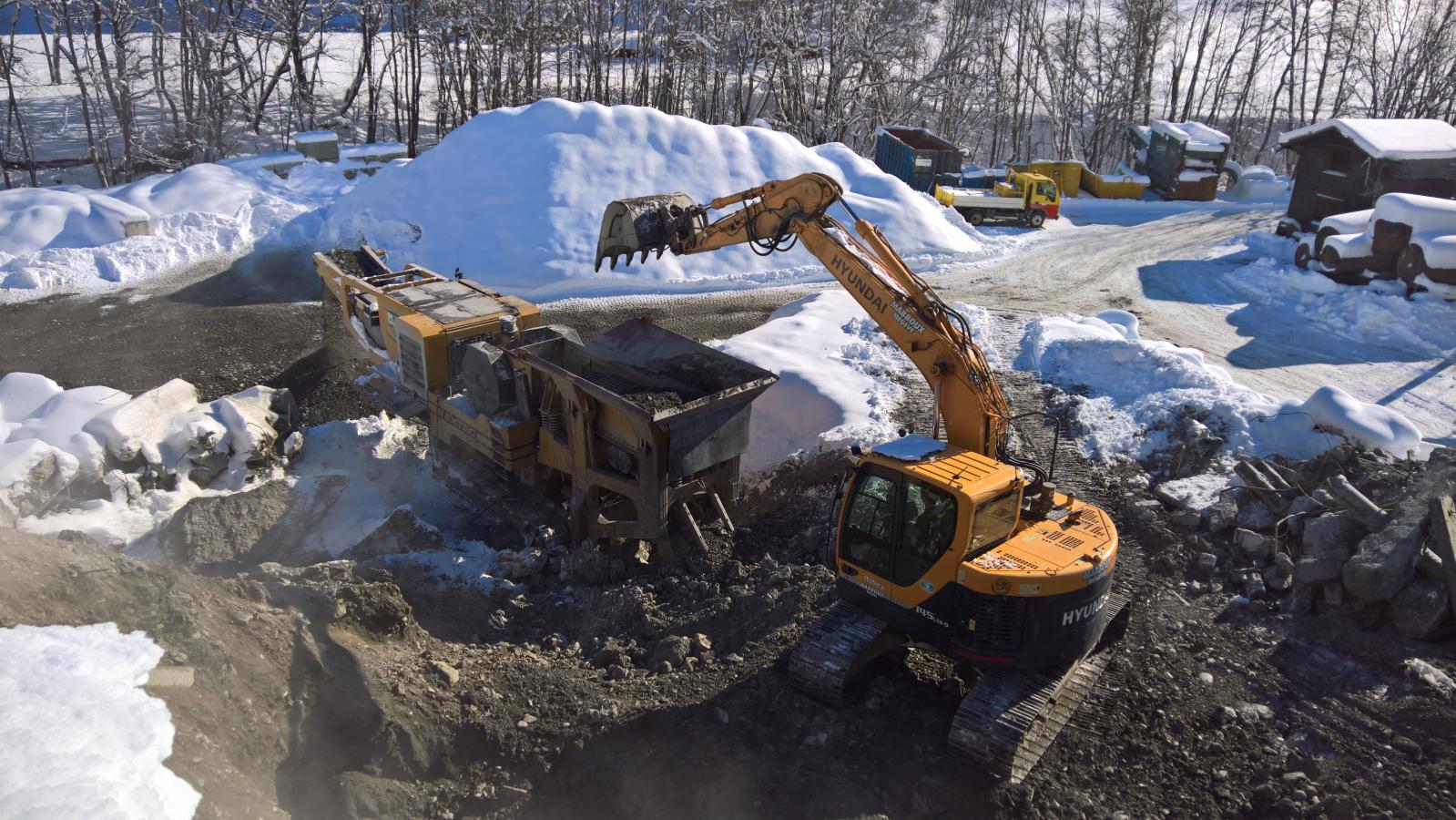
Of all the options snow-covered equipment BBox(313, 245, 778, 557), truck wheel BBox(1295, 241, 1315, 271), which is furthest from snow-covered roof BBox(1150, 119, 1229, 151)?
snow-covered equipment BBox(313, 245, 778, 557)

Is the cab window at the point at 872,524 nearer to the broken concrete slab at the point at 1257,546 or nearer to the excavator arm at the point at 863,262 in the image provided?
the excavator arm at the point at 863,262

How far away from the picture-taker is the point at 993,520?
670 cm

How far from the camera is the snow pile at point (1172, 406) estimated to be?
35.0 feet

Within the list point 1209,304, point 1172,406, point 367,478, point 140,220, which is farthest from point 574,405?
point 1209,304

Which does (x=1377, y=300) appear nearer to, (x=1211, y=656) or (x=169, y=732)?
(x=1211, y=656)

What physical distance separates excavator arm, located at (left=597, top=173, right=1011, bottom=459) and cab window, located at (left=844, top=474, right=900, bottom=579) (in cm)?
111

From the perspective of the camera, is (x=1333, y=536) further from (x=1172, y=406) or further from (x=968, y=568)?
(x=968, y=568)

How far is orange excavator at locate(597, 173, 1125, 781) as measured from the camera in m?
6.32

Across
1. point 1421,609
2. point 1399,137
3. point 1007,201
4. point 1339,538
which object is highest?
point 1399,137

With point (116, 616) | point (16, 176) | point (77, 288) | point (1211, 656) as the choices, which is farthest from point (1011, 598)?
point (16, 176)

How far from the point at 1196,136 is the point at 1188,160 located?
102 cm

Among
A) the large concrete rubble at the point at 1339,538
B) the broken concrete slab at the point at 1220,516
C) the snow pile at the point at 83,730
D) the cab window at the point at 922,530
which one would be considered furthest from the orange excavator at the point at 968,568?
the snow pile at the point at 83,730

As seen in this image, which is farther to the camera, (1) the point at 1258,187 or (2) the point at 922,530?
(1) the point at 1258,187

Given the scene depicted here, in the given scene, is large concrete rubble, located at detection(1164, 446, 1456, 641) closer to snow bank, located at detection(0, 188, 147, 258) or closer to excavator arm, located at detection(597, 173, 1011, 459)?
excavator arm, located at detection(597, 173, 1011, 459)
